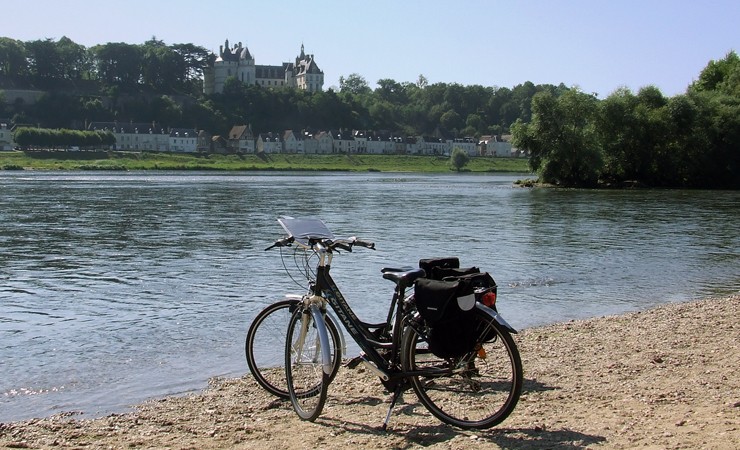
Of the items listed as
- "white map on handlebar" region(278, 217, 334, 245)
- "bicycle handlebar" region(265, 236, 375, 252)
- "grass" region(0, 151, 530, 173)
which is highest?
"white map on handlebar" region(278, 217, 334, 245)

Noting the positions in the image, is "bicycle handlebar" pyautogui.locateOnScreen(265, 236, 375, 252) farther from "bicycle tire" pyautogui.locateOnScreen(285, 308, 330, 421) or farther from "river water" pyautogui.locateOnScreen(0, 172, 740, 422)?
"river water" pyautogui.locateOnScreen(0, 172, 740, 422)

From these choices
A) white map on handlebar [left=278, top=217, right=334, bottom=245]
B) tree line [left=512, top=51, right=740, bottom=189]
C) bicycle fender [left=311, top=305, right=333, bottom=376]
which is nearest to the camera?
bicycle fender [left=311, top=305, right=333, bottom=376]

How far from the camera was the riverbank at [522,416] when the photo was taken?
7.19 metres

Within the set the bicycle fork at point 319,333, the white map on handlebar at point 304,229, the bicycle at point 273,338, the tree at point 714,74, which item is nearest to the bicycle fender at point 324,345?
the bicycle fork at point 319,333

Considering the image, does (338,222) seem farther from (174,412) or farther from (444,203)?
(174,412)

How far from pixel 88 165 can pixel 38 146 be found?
26.7 m

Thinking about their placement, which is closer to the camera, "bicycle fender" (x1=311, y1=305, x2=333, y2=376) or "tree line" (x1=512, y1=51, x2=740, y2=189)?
"bicycle fender" (x1=311, y1=305, x2=333, y2=376)

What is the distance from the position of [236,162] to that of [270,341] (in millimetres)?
165199

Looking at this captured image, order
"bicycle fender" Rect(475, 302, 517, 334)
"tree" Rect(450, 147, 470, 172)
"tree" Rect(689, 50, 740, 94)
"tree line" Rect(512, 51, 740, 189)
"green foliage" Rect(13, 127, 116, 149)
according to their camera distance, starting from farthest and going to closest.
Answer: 1. "tree" Rect(450, 147, 470, 172)
2. "green foliage" Rect(13, 127, 116, 149)
3. "tree" Rect(689, 50, 740, 94)
4. "tree line" Rect(512, 51, 740, 189)
5. "bicycle fender" Rect(475, 302, 517, 334)

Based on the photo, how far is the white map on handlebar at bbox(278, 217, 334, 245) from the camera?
27.2 feet

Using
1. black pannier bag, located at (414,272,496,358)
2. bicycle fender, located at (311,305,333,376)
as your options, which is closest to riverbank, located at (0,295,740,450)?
bicycle fender, located at (311,305,333,376)

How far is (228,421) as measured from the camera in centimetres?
822

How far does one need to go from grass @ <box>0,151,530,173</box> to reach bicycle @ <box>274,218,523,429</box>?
126 meters

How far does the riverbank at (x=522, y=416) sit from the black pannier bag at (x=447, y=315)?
810 millimetres
